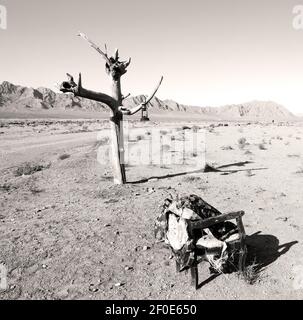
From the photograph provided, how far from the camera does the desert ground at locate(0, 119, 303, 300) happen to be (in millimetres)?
5785

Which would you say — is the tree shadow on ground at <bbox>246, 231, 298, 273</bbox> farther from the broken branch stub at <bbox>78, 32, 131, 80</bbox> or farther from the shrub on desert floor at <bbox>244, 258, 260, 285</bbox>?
the broken branch stub at <bbox>78, 32, 131, 80</bbox>

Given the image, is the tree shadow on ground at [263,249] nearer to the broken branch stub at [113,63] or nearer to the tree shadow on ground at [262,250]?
the tree shadow on ground at [262,250]

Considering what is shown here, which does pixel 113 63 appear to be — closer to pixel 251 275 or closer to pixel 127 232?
pixel 127 232

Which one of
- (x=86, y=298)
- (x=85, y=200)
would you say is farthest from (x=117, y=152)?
(x=86, y=298)

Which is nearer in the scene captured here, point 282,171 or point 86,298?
point 86,298

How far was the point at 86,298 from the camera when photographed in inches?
217

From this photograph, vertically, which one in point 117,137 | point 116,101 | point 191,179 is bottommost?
point 191,179

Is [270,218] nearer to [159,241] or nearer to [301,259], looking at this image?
[301,259]

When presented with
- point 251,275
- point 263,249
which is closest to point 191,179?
point 263,249

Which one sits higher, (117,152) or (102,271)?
(117,152)

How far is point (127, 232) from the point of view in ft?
25.9

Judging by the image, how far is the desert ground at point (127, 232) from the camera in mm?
5785

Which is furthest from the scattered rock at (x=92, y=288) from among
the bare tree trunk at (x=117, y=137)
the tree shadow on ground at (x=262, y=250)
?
the bare tree trunk at (x=117, y=137)
